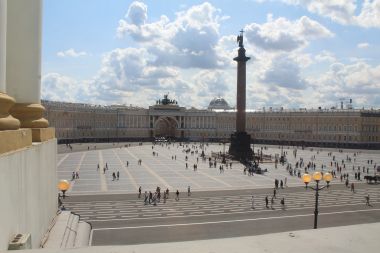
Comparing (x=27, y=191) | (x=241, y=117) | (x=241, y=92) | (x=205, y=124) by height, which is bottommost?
(x=27, y=191)

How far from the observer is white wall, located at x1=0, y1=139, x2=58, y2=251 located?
3967 millimetres

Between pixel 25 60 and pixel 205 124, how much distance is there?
134 m

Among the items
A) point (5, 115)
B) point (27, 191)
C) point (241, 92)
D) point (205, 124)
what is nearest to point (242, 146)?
point (241, 92)

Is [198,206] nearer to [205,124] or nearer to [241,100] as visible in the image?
[241,100]

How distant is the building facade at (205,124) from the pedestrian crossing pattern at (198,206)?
241ft

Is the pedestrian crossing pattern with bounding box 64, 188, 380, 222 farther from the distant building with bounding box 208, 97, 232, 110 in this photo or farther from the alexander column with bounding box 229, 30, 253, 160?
the distant building with bounding box 208, 97, 232, 110

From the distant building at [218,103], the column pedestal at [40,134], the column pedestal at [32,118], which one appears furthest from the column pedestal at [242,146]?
the distant building at [218,103]

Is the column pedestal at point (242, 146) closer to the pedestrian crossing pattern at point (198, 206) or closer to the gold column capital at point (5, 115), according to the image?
the pedestrian crossing pattern at point (198, 206)

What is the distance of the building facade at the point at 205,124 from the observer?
344 feet

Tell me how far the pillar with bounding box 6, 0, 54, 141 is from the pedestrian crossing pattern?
1712 cm

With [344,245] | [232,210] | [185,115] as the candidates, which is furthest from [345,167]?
[185,115]

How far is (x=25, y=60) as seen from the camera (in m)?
5.77

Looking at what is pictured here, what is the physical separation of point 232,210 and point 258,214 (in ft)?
5.56

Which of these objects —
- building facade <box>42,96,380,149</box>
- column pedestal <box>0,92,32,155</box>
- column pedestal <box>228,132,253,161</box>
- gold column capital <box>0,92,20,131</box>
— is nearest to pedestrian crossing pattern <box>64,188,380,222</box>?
column pedestal <box>0,92,32,155</box>
